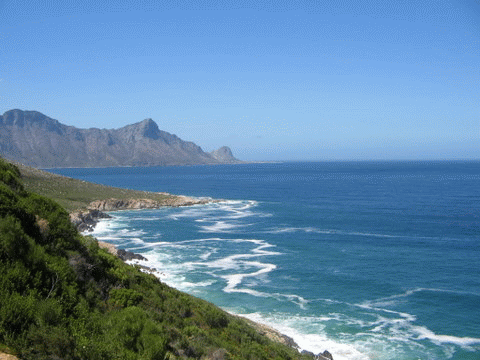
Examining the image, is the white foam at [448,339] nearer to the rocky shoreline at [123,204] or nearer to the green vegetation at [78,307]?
the green vegetation at [78,307]

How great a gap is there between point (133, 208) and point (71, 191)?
711 inches

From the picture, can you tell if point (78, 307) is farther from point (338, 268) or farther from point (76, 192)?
point (76, 192)

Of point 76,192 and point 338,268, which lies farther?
point 76,192

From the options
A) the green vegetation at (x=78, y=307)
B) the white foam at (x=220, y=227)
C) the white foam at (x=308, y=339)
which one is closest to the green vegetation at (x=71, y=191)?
the white foam at (x=220, y=227)

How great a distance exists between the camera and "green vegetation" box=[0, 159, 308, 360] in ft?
33.0

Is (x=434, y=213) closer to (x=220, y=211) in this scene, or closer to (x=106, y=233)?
(x=220, y=211)

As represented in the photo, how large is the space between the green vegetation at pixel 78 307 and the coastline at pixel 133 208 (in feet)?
20.6

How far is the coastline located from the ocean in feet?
5.14

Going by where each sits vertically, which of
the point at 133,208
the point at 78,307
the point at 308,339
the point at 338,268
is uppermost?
the point at 78,307

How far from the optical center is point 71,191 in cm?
10888

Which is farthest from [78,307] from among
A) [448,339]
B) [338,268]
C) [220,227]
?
[220,227]

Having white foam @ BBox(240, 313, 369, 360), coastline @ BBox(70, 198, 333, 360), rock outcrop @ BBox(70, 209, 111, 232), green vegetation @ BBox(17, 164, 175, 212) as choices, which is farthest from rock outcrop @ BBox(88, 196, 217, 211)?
white foam @ BBox(240, 313, 369, 360)

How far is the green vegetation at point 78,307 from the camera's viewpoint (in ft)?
33.0

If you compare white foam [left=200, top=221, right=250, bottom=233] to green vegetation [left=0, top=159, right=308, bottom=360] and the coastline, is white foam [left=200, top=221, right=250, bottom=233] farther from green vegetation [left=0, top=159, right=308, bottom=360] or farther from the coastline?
green vegetation [left=0, top=159, right=308, bottom=360]
